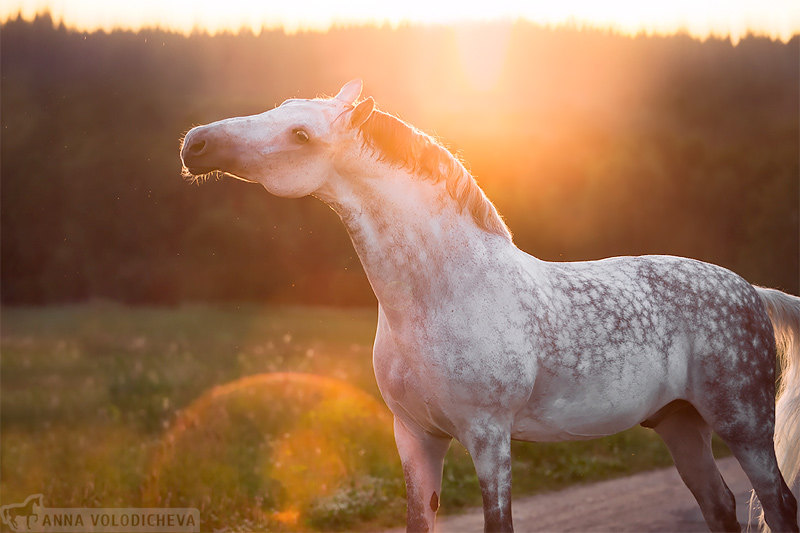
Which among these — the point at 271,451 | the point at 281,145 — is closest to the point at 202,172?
the point at 281,145

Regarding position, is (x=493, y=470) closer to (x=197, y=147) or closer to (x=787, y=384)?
(x=197, y=147)

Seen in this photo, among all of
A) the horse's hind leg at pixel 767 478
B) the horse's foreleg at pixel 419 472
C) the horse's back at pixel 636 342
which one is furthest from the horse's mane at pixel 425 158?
the horse's hind leg at pixel 767 478

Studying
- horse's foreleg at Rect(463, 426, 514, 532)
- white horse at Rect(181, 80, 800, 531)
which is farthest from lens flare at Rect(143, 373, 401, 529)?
horse's foreleg at Rect(463, 426, 514, 532)

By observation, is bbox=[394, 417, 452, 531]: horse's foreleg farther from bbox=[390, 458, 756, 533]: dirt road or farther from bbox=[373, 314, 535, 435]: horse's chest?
bbox=[390, 458, 756, 533]: dirt road

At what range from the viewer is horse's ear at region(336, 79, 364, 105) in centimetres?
364

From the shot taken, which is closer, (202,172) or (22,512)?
(202,172)

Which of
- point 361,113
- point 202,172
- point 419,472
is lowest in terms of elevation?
point 419,472

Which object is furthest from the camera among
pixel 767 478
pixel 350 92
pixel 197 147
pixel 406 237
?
pixel 767 478

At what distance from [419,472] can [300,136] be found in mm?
1875

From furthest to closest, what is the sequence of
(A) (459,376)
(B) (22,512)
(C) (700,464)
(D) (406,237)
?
(B) (22,512) → (C) (700,464) → (D) (406,237) → (A) (459,376)

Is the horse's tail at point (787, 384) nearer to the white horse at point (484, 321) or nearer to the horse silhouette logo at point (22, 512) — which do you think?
the white horse at point (484, 321)

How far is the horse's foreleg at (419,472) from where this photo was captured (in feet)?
12.7

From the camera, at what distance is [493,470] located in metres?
3.49

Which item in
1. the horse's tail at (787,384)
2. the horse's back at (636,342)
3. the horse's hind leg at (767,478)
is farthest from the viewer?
the horse's tail at (787,384)
